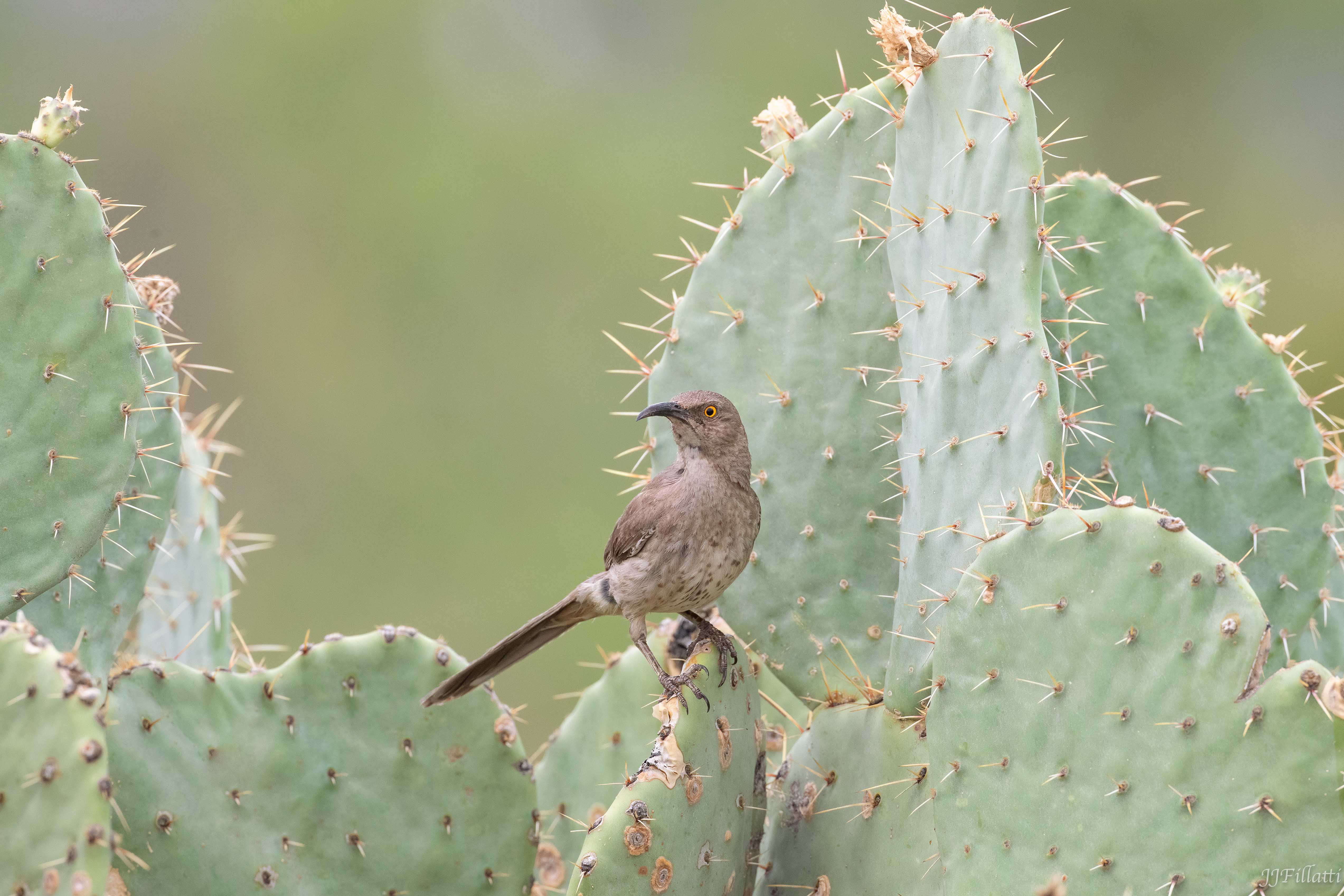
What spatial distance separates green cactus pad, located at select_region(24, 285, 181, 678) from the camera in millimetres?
1793

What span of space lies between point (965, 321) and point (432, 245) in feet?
17.8

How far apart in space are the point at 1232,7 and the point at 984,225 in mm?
5367

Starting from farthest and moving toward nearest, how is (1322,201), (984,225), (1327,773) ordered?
(1322,201) → (984,225) → (1327,773)

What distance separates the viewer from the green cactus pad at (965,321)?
1.53 meters

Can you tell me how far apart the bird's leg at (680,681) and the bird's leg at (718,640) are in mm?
51

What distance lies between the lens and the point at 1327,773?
1.28 m

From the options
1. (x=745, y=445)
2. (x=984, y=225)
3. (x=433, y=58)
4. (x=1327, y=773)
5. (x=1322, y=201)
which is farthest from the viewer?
(x=433, y=58)

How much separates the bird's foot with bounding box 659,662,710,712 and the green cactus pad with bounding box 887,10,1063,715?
29 centimetres

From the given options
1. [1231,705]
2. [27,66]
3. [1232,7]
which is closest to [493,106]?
[27,66]

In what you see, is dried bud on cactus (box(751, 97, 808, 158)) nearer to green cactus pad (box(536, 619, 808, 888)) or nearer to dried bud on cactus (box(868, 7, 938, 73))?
dried bud on cactus (box(868, 7, 938, 73))

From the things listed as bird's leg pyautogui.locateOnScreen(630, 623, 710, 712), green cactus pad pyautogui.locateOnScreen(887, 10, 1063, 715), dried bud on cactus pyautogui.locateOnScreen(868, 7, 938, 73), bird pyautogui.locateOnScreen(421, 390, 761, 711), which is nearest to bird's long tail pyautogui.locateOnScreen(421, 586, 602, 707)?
bird pyautogui.locateOnScreen(421, 390, 761, 711)

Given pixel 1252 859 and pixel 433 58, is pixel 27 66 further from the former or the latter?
pixel 1252 859
